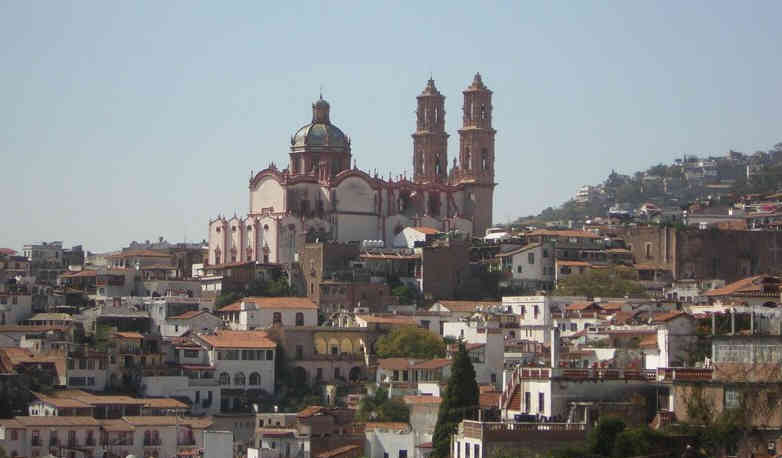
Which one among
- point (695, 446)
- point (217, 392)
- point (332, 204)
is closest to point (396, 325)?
point (217, 392)

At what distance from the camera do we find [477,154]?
11938cm

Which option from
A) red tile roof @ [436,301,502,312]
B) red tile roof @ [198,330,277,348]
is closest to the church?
red tile roof @ [436,301,502,312]

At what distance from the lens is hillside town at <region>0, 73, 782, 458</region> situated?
158ft

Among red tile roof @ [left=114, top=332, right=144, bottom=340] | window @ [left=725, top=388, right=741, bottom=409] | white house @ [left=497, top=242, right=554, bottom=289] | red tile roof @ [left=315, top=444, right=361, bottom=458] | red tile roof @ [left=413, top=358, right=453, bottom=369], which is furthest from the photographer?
white house @ [left=497, top=242, right=554, bottom=289]

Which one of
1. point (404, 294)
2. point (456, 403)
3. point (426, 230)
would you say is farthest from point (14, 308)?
point (456, 403)

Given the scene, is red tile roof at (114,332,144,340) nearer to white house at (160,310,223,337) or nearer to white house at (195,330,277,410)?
white house at (195,330,277,410)

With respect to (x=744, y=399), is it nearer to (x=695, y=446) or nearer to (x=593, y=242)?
(x=695, y=446)

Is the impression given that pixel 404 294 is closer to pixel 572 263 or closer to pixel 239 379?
pixel 572 263

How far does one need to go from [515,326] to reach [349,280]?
1255 cm

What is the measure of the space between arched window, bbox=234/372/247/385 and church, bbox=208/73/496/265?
833 inches

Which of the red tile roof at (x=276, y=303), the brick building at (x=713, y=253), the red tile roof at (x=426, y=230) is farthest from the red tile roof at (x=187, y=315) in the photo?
the brick building at (x=713, y=253)

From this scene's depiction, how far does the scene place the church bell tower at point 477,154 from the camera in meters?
118

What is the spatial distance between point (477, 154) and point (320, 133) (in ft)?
31.1

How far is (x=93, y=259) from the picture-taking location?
123375 millimetres
